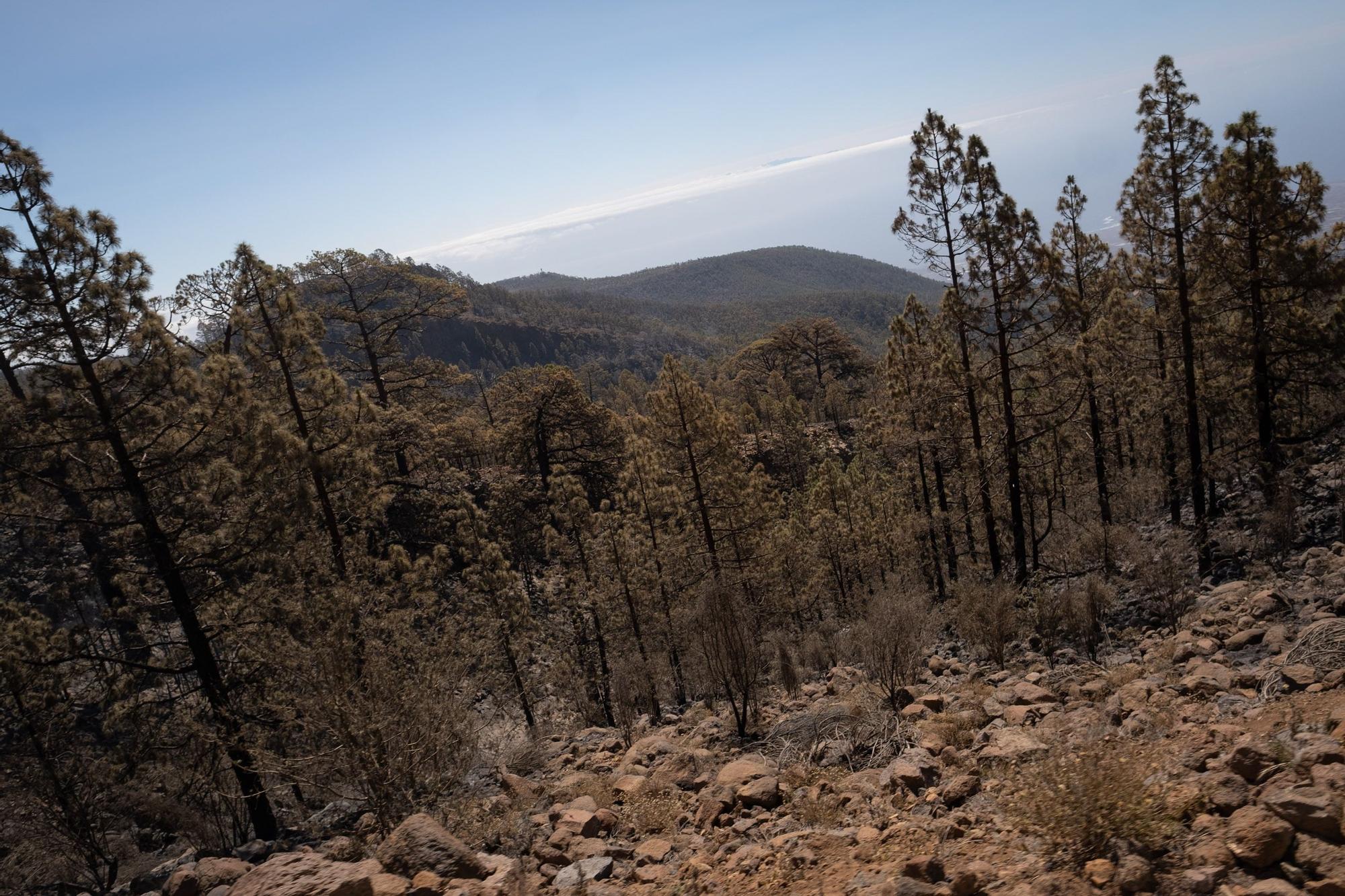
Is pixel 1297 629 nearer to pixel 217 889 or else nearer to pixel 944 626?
pixel 944 626

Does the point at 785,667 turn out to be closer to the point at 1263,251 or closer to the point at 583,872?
the point at 583,872

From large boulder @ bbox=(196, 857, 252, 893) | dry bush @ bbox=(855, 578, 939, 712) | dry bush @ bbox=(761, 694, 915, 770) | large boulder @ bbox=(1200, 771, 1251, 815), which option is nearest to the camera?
large boulder @ bbox=(1200, 771, 1251, 815)

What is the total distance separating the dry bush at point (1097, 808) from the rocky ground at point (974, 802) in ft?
0.05

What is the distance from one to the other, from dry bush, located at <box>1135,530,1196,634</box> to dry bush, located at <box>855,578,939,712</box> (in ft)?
14.2

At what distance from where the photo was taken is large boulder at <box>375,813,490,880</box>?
5867 millimetres

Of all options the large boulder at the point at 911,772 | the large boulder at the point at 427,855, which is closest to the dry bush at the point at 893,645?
the large boulder at the point at 911,772

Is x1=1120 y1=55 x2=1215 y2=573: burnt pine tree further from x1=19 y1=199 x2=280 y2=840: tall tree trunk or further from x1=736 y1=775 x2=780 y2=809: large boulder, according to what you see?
→ x1=19 y1=199 x2=280 y2=840: tall tree trunk

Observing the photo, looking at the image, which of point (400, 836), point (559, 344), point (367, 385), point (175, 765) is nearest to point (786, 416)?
point (367, 385)

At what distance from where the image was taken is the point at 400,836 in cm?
607

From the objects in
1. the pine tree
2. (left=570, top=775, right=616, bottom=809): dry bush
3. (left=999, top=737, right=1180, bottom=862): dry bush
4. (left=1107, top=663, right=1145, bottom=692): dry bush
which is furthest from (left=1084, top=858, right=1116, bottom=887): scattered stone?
the pine tree

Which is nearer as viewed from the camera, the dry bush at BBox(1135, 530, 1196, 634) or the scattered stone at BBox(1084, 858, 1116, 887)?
the scattered stone at BBox(1084, 858, 1116, 887)

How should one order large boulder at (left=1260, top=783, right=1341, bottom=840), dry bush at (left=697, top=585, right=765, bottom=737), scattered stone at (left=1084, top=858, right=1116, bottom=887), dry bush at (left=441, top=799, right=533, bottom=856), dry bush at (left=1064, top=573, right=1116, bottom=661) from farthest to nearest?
dry bush at (left=1064, top=573, right=1116, bottom=661)
dry bush at (left=697, top=585, right=765, bottom=737)
dry bush at (left=441, top=799, right=533, bottom=856)
scattered stone at (left=1084, top=858, right=1116, bottom=887)
large boulder at (left=1260, top=783, right=1341, bottom=840)

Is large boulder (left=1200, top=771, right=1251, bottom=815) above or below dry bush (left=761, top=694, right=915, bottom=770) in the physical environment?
above

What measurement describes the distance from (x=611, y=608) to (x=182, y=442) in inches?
474
